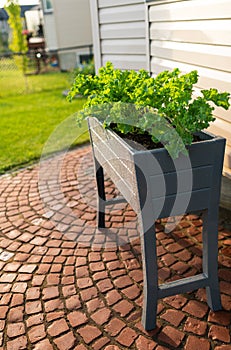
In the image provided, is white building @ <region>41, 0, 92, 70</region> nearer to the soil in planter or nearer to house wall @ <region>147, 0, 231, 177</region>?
house wall @ <region>147, 0, 231, 177</region>

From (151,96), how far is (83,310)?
150 cm

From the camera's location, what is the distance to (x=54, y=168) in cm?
526

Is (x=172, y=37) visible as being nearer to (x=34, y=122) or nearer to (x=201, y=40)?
(x=201, y=40)

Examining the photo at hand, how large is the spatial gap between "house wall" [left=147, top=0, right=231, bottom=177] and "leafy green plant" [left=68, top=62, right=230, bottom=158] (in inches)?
24.1

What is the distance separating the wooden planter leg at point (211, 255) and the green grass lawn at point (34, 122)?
6.34 ft

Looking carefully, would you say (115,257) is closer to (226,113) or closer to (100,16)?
(226,113)

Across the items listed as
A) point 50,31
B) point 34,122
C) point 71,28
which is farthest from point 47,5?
point 34,122

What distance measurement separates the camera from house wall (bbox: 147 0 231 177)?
2869mm

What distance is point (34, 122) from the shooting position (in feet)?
25.5

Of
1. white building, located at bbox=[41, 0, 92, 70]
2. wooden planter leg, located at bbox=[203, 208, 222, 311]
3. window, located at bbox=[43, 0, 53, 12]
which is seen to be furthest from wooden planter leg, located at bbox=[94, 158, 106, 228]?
window, located at bbox=[43, 0, 53, 12]

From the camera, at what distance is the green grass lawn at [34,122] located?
5965 millimetres

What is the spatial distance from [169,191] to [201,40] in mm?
1525

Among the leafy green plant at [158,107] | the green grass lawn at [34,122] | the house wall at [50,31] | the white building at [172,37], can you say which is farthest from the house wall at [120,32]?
the house wall at [50,31]

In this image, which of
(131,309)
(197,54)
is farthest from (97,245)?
(197,54)
